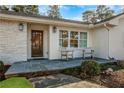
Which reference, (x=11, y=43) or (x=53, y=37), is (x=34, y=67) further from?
(x=53, y=37)

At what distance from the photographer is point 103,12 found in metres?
29.3

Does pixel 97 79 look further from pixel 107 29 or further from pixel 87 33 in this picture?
pixel 87 33

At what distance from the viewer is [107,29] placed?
10367mm

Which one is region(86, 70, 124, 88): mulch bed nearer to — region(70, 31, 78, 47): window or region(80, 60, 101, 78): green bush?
region(80, 60, 101, 78): green bush

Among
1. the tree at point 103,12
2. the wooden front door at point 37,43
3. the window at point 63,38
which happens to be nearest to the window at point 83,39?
the window at point 63,38

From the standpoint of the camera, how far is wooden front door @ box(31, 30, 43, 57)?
10.4 meters

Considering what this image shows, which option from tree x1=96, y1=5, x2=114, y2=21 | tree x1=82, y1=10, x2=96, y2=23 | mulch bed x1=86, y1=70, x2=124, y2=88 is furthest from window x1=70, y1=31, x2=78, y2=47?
tree x1=82, y1=10, x2=96, y2=23

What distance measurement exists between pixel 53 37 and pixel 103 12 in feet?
73.4

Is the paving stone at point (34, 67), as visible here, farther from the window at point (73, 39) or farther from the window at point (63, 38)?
the window at point (73, 39)

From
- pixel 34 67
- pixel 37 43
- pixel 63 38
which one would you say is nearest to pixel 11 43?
pixel 37 43

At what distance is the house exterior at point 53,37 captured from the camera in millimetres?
8531
